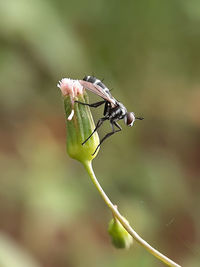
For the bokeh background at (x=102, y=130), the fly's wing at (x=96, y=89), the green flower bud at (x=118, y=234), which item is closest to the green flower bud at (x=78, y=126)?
the fly's wing at (x=96, y=89)

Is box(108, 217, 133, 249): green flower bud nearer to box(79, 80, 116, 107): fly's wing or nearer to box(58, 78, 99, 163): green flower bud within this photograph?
box(58, 78, 99, 163): green flower bud

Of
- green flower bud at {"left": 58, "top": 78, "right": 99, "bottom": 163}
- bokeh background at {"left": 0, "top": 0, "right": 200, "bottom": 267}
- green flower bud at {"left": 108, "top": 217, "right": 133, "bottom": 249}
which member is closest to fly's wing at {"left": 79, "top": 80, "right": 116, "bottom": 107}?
green flower bud at {"left": 58, "top": 78, "right": 99, "bottom": 163}

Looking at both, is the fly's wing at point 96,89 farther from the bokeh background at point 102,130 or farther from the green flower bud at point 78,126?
the bokeh background at point 102,130

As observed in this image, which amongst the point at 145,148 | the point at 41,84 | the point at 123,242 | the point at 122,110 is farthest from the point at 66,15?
the point at 123,242

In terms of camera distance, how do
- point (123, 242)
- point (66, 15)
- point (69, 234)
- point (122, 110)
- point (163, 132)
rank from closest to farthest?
point (123, 242) → point (122, 110) → point (69, 234) → point (66, 15) → point (163, 132)

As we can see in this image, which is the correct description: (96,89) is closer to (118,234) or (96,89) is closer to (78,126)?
(78,126)

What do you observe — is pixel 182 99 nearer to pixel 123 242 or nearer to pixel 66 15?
pixel 66 15
